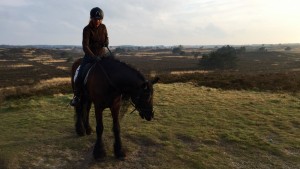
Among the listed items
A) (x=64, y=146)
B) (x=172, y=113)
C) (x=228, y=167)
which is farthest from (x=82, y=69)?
(x=172, y=113)

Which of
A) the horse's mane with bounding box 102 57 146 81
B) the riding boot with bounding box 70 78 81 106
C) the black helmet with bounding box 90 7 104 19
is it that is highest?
the black helmet with bounding box 90 7 104 19

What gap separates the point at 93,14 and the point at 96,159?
3405 millimetres

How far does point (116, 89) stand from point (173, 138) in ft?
9.12

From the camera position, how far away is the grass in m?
7.96

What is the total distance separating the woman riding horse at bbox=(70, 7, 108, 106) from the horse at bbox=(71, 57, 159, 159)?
398 millimetres

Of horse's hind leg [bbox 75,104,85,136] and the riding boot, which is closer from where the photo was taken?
the riding boot

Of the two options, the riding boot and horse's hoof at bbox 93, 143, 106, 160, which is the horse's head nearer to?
horse's hoof at bbox 93, 143, 106, 160

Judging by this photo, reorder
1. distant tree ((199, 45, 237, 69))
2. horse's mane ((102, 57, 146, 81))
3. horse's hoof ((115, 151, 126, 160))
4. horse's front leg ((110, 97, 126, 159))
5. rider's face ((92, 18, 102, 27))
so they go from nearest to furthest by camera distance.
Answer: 1. horse's mane ((102, 57, 146, 81))
2. horse's front leg ((110, 97, 126, 159))
3. horse's hoof ((115, 151, 126, 160))
4. rider's face ((92, 18, 102, 27))
5. distant tree ((199, 45, 237, 69))

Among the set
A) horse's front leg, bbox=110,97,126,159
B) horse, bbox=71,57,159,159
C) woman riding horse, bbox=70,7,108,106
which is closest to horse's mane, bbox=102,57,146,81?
horse, bbox=71,57,159,159

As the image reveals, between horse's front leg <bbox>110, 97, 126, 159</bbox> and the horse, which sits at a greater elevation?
the horse

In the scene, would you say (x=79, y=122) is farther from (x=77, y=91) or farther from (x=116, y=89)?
(x=116, y=89)

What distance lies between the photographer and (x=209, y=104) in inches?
567

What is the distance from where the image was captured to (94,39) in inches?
343

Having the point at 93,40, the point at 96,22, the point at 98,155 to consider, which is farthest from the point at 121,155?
the point at 96,22
